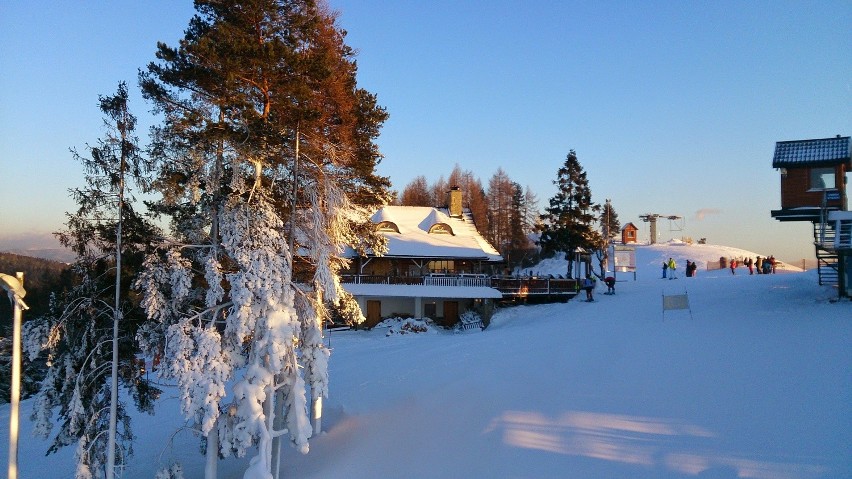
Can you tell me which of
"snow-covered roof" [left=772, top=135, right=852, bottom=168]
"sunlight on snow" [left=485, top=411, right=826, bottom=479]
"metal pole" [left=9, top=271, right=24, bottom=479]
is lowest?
"sunlight on snow" [left=485, top=411, right=826, bottom=479]

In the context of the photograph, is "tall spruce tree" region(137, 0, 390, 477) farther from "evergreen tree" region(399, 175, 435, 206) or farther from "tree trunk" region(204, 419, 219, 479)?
"evergreen tree" region(399, 175, 435, 206)

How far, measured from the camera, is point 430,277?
34.3 m

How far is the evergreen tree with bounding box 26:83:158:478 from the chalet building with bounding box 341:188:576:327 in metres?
19.8

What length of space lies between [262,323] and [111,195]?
15.6 ft

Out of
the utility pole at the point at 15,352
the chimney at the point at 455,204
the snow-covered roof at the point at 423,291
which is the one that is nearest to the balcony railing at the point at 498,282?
the snow-covered roof at the point at 423,291

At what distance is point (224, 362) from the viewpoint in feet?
40.8

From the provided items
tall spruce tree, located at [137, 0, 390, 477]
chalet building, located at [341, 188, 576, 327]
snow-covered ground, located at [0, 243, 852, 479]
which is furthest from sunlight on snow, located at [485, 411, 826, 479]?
chalet building, located at [341, 188, 576, 327]

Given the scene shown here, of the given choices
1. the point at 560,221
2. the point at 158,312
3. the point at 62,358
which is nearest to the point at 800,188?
the point at 560,221

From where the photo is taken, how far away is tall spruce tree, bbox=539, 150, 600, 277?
1411 inches

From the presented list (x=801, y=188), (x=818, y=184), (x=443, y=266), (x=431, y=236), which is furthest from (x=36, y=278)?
(x=818, y=184)

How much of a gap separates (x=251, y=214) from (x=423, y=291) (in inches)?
849

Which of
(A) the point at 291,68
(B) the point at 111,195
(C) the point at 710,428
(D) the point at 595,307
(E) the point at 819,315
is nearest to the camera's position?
(C) the point at 710,428

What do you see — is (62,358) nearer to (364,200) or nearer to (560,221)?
(364,200)

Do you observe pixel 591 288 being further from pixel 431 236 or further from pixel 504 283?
pixel 431 236
